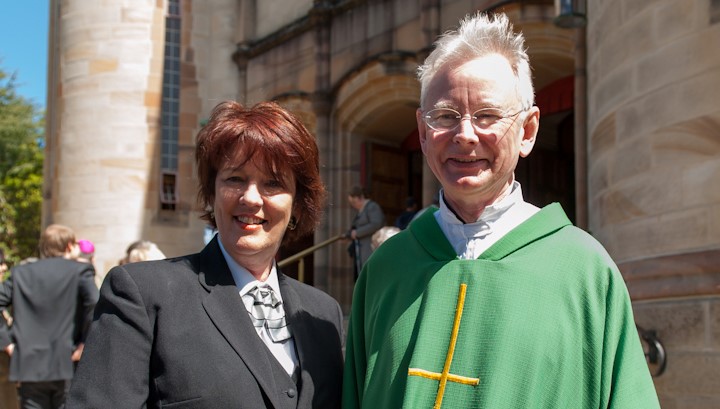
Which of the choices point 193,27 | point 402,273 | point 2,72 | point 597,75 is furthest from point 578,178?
point 2,72

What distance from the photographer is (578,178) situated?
823 centimetres

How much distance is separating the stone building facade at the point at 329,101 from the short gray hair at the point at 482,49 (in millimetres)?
2860

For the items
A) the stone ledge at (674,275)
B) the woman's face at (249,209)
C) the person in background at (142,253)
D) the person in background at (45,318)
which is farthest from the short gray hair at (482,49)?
the person in background at (45,318)

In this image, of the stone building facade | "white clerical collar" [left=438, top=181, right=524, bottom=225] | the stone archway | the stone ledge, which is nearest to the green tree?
the stone building facade

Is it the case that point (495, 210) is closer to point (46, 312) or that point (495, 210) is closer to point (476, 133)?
point (476, 133)

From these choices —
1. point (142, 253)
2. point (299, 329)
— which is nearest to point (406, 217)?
→ point (142, 253)

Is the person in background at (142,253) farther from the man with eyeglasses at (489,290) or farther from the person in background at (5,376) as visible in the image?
the man with eyeglasses at (489,290)

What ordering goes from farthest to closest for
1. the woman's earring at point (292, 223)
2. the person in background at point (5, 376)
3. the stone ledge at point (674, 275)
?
the person in background at point (5, 376)
the stone ledge at point (674, 275)
the woman's earring at point (292, 223)

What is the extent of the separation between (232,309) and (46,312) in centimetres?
378

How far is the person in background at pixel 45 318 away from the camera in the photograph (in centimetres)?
561

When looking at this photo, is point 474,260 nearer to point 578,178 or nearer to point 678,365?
point 678,365

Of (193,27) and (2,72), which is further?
(2,72)

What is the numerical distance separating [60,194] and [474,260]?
501 inches

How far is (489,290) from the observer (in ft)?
7.11
